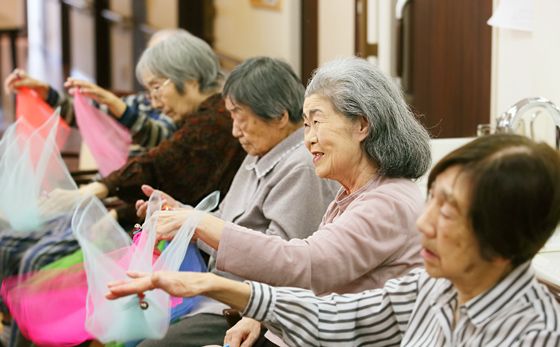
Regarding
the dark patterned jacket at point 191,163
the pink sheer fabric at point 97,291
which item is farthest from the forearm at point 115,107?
the pink sheer fabric at point 97,291

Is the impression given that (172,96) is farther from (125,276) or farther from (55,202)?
(125,276)

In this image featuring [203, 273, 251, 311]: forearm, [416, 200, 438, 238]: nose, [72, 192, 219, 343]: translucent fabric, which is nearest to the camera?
[416, 200, 438, 238]: nose

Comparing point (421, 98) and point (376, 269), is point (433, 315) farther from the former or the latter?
point (421, 98)

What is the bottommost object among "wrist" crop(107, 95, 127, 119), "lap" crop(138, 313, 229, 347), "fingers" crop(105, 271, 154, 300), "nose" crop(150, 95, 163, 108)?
"lap" crop(138, 313, 229, 347)

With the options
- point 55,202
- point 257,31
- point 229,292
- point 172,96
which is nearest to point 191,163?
point 172,96

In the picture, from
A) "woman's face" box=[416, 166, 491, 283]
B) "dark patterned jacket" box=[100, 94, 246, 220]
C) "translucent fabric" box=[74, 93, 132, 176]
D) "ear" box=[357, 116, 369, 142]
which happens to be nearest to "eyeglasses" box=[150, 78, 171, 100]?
"dark patterned jacket" box=[100, 94, 246, 220]

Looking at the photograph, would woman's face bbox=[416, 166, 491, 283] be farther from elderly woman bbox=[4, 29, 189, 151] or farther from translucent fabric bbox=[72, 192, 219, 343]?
elderly woman bbox=[4, 29, 189, 151]

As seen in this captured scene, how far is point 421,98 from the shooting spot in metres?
3.43

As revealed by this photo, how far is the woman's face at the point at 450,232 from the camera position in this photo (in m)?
0.94

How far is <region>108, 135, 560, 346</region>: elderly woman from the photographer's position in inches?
35.0

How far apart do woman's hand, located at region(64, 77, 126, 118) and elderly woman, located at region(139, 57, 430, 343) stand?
147cm

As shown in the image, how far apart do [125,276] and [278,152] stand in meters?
0.81

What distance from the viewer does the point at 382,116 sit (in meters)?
1.52

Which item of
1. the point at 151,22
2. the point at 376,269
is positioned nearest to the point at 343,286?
the point at 376,269
